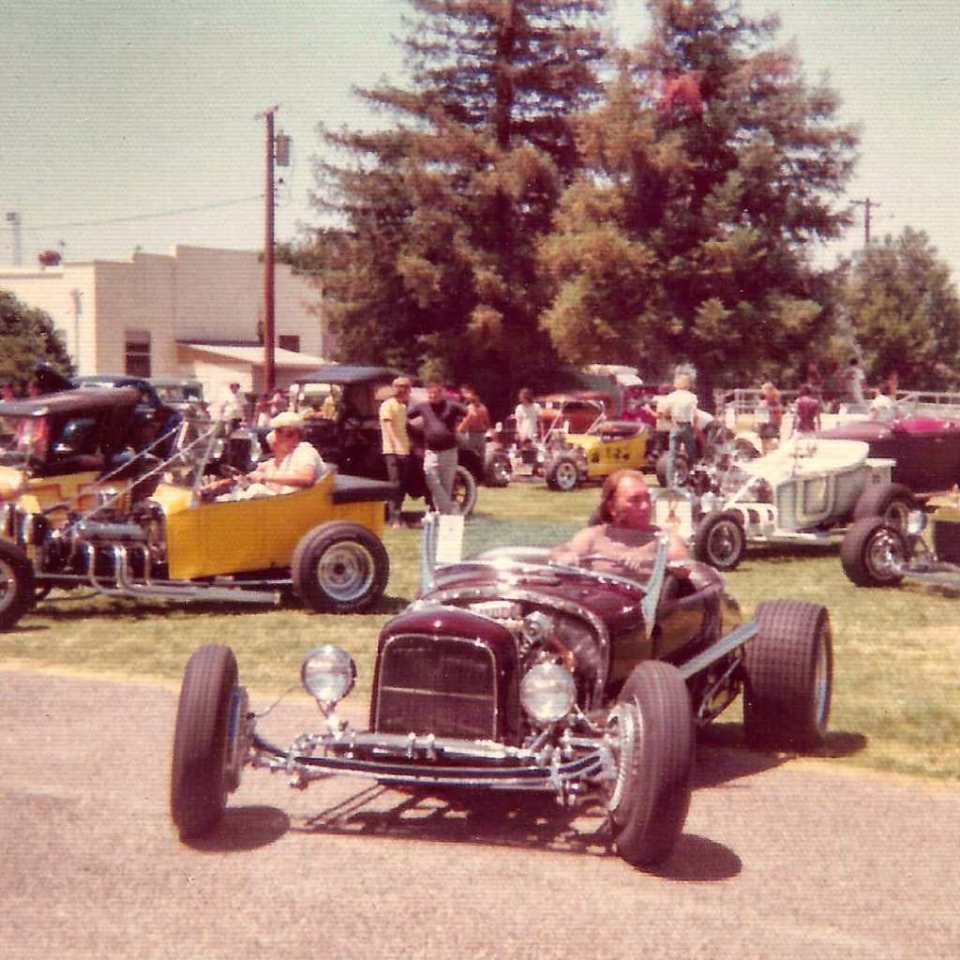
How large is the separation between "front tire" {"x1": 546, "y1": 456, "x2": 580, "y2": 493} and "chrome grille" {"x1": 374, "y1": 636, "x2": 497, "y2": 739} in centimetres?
1734

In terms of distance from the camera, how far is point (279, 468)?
11.2 meters

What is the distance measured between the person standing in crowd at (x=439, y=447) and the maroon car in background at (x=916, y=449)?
12.5 ft

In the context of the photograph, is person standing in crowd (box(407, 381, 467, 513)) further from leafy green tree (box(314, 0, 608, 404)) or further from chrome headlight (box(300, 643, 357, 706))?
leafy green tree (box(314, 0, 608, 404))

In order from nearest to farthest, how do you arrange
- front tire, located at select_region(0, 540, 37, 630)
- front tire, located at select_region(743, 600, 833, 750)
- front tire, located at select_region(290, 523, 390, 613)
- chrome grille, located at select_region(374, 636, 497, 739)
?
chrome grille, located at select_region(374, 636, 497, 739), front tire, located at select_region(743, 600, 833, 750), front tire, located at select_region(0, 540, 37, 630), front tire, located at select_region(290, 523, 390, 613)

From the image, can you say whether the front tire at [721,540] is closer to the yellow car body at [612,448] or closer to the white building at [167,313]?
the yellow car body at [612,448]

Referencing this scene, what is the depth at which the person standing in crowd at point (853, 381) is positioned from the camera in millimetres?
32312

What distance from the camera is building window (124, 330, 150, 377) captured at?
1964 inches

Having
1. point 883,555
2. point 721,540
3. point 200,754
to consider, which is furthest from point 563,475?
point 200,754

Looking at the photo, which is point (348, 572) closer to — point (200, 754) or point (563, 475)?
point (200, 754)

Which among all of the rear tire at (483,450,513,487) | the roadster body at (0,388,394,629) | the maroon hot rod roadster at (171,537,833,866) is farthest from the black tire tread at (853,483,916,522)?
the rear tire at (483,450,513,487)

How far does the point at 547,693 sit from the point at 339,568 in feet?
18.6

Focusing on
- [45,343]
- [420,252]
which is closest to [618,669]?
[420,252]

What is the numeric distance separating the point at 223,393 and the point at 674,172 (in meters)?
21.7

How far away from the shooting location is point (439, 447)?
16.3 meters
